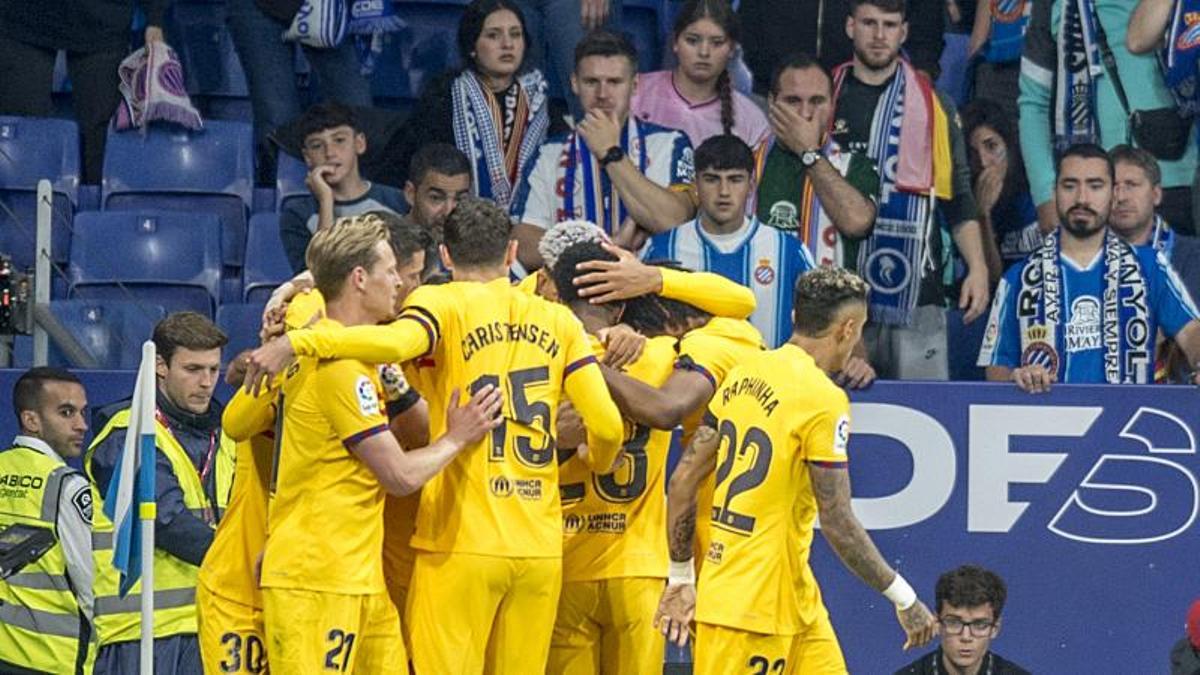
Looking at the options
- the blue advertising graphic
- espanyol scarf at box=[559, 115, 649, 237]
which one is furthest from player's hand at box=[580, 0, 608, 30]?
the blue advertising graphic

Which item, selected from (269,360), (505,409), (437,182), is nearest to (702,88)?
(437,182)

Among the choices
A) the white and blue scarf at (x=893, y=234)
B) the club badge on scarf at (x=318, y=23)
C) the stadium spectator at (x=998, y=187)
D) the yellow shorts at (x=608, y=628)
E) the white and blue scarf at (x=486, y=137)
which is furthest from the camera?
the club badge on scarf at (x=318, y=23)

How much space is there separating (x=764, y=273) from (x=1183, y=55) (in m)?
3.04

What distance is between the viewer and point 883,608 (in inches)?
461

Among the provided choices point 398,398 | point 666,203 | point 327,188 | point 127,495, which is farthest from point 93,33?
point 398,398

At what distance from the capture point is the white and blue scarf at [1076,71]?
44.7ft

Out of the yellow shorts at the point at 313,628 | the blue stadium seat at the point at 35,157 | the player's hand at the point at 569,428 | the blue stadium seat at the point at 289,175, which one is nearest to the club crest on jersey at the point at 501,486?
the player's hand at the point at 569,428

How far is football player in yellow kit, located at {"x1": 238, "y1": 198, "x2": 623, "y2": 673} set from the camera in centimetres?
897

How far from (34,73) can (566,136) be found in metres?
3.22

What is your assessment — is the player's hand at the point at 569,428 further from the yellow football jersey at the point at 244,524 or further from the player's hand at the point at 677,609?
the yellow football jersey at the point at 244,524

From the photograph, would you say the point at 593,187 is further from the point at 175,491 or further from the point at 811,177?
the point at 175,491

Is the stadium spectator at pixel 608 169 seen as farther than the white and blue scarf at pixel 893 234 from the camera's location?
No

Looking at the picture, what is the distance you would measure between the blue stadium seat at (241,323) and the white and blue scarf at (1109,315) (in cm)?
382

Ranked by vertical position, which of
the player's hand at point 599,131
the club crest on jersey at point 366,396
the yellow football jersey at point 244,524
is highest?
the player's hand at point 599,131
